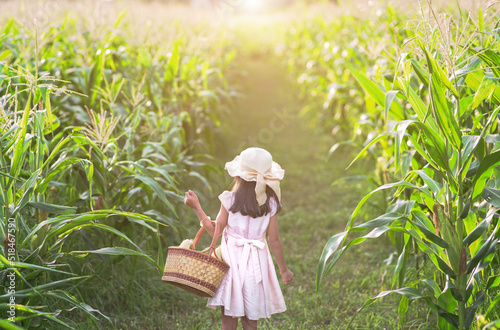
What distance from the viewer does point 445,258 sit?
247cm

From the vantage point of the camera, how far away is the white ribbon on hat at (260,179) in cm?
251

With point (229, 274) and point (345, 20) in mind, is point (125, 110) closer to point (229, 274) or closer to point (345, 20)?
point (229, 274)

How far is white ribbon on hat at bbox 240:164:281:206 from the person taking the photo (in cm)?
251

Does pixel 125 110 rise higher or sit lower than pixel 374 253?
higher

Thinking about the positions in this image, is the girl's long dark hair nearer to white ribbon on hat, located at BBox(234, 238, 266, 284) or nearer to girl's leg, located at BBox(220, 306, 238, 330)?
white ribbon on hat, located at BBox(234, 238, 266, 284)

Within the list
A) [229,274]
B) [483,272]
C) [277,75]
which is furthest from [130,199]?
[277,75]

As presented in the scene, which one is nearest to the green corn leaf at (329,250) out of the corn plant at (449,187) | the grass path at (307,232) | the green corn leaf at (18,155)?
the corn plant at (449,187)

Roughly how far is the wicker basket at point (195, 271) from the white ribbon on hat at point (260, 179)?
0.37 meters

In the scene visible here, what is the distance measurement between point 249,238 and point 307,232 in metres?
2.30

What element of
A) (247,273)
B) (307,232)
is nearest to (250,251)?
(247,273)

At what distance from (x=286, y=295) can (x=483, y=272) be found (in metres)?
1.38

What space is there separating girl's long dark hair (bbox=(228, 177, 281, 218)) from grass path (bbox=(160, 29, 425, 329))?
917 millimetres

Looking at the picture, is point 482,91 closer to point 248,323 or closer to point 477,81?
point 477,81

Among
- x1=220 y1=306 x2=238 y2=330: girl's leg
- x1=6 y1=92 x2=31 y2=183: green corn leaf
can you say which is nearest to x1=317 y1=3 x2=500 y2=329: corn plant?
x1=220 y1=306 x2=238 y2=330: girl's leg
